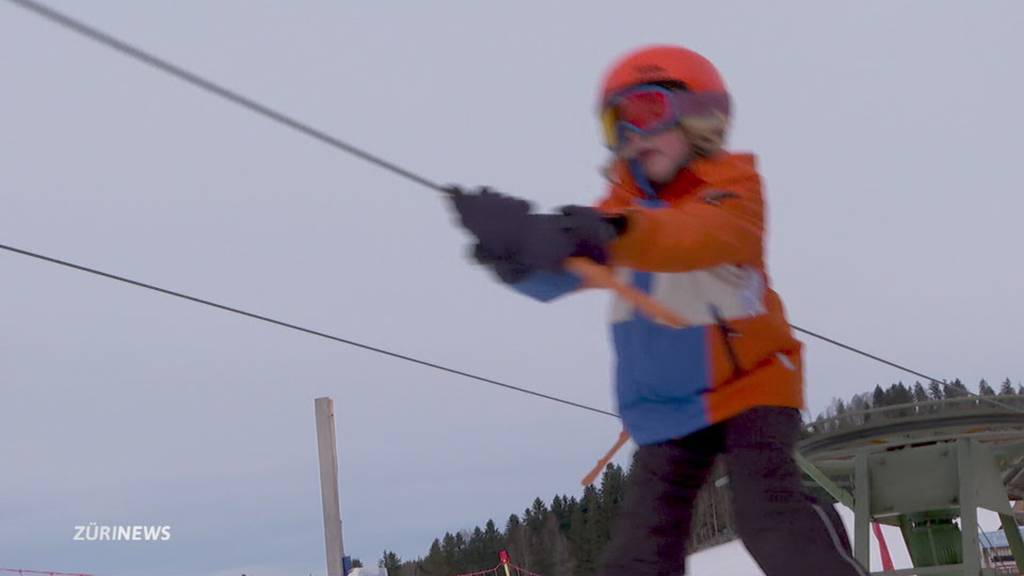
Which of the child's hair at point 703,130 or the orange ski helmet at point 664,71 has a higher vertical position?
the orange ski helmet at point 664,71

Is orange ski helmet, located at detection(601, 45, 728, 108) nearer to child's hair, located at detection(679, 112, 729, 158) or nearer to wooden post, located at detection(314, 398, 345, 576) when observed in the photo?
child's hair, located at detection(679, 112, 729, 158)

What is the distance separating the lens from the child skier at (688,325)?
138cm

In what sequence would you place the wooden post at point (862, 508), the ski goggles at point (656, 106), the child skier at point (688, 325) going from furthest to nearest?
1. the wooden post at point (862, 508)
2. the ski goggles at point (656, 106)
3. the child skier at point (688, 325)

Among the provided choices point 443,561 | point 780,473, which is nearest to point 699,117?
point 780,473

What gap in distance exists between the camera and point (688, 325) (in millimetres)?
1522

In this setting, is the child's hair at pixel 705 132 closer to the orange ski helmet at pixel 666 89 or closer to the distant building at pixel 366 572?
the orange ski helmet at pixel 666 89

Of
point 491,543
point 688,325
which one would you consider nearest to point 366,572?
point 688,325

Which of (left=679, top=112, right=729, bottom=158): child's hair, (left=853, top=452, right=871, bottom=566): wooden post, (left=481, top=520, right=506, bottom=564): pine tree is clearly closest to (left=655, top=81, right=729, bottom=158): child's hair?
(left=679, top=112, right=729, bottom=158): child's hair

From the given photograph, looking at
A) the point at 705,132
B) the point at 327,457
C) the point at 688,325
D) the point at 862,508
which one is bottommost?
the point at 862,508

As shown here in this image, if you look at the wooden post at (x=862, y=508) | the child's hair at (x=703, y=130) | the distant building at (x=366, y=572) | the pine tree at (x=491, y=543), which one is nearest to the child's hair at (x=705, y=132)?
the child's hair at (x=703, y=130)

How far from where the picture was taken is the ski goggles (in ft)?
5.08

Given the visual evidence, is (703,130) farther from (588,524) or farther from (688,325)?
(588,524)

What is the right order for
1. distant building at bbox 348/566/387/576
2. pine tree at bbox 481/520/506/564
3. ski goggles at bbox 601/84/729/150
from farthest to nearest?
pine tree at bbox 481/520/506/564
distant building at bbox 348/566/387/576
ski goggles at bbox 601/84/729/150

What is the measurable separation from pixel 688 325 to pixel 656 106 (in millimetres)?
310
